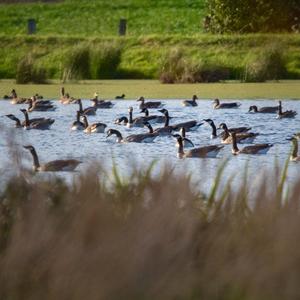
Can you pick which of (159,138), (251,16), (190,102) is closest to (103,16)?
(251,16)

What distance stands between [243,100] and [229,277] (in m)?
20.5

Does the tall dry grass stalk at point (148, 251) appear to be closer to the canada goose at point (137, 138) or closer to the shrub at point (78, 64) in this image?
the canada goose at point (137, 138)

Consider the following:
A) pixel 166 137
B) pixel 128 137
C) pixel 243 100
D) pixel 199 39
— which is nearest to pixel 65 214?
pixel 128 137

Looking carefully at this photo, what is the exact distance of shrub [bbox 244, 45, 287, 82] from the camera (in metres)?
30.6

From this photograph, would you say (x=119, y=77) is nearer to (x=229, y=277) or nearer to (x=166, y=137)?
(x=166, y=137)

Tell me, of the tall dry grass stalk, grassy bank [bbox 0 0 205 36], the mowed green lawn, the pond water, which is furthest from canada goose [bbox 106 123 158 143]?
grassy bank [bbox 0 0 205 36]

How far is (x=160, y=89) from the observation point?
94.9 ft

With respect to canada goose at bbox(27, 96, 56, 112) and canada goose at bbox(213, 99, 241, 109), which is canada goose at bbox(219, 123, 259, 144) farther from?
canada goose at bbox(27, 96, 56, 112)

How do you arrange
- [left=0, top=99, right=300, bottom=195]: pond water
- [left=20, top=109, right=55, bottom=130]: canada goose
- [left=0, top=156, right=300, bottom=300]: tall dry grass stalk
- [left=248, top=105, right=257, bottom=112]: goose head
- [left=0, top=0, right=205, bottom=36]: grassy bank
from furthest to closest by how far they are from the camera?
[left=0, top=0, right=205, bottom=36]: grassy bank < [left=248, top=105, right=257, bottom=112]: goose head < [left=20, top=109, right=55, bottom=130]: canada goose < [left=0, top=99, right=300, bottom=195]: pond water < [left=0, top=156, right=300, bottom=300]: tall dry grass stalk

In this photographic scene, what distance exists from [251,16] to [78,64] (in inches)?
330

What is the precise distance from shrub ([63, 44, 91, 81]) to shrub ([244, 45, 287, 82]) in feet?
13.7

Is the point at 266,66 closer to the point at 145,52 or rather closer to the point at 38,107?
the point at 145,52

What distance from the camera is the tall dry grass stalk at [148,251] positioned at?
512 centimetres

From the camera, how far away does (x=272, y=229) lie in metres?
5.45
